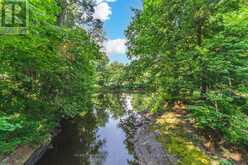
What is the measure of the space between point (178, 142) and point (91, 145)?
5.58 meters

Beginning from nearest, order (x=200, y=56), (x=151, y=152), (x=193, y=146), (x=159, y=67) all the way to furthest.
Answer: (x=200, y=56) → (x=193, y=146) → (x=151, y=152) → (x=159, y=67)

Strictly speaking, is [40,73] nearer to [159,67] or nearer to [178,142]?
[159,67]

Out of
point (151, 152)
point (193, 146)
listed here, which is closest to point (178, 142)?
point (193, 146)

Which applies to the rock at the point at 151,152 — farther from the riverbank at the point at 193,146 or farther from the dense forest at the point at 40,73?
the dense forest at the point at 40,73

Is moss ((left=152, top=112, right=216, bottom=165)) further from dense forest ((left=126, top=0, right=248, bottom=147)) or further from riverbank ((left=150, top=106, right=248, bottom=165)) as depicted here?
dense forest ((left=126, top=0, right=248, bottom=147))

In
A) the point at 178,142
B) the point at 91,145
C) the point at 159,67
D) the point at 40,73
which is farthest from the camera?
the point at 91,145

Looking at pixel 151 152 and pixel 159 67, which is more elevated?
pixel 159 67

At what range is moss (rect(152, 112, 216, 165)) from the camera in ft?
28.0

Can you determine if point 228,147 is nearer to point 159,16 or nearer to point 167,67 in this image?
point 167,67

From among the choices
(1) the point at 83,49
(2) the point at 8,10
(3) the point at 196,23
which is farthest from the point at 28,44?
(3) the point at 196,23

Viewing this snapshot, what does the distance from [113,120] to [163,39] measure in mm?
11227

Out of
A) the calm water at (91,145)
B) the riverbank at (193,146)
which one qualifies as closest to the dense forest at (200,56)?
the riverbank at (193,146)

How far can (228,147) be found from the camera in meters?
9.45

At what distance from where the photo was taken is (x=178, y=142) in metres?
10.2
